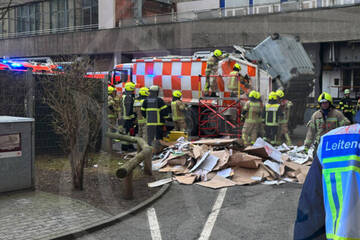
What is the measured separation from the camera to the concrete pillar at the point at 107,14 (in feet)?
101

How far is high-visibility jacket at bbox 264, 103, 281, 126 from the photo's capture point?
12156mm

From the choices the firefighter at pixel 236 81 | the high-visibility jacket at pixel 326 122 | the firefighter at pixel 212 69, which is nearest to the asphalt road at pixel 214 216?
the high-visibility jacket at pixel 326 122

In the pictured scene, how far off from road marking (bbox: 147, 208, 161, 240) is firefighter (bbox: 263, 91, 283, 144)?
653 cm

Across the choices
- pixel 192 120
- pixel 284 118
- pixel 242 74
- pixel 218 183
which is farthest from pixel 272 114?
pixel 218 183

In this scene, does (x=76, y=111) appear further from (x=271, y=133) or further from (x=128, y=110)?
(x=271, y=133)

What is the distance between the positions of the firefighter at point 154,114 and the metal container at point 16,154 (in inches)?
181

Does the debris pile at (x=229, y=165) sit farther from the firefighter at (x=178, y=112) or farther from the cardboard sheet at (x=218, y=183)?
the firefighter at (x=178, y=112)

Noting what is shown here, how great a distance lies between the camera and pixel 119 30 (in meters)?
30.0

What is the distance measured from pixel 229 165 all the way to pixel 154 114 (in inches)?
129

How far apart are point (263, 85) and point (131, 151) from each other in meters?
4.49

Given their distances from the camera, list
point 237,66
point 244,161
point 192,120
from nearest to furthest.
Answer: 1. point 244,161
2. point 237,66
3. point 192,120

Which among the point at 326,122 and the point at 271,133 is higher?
the point at 326,122

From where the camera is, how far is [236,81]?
13094 mm

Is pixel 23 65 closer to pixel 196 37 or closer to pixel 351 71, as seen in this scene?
pixel 196 37
